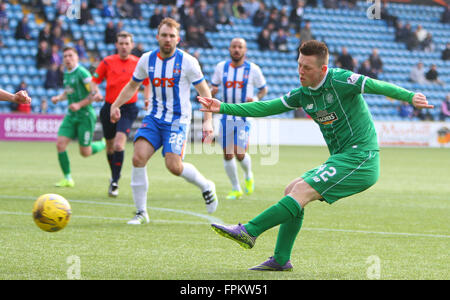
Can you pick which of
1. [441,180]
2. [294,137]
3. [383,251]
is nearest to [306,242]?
[383,251]

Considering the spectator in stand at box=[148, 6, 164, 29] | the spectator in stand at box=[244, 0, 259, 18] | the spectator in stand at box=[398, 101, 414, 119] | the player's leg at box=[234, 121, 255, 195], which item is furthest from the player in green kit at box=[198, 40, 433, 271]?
the spectator in stand at box=[244, 0, 259, 18]

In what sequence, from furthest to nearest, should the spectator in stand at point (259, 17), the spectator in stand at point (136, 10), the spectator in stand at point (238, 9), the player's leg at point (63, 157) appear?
1. the spectator in stand at point (238, 9)
2. the spectator in stand at point (259, 17)
3. the spectator in stand at point (136, 10)
4. the player's leg at point (63, 157)

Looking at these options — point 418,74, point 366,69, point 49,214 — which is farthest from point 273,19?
point 49,214

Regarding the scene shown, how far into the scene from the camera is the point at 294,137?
89.0 ft

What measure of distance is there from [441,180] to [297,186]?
390 inches

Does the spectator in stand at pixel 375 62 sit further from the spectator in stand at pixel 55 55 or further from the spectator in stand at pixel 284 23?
the spectator in stand at pixel 55 55

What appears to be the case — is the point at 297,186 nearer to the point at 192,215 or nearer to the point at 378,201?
the point at 192,215

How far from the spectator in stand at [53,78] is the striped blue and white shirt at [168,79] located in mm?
17722

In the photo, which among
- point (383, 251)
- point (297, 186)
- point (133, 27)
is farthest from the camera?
point (133, 27)

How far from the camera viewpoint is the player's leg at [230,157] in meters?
11.3

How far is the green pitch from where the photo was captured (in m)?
5.46

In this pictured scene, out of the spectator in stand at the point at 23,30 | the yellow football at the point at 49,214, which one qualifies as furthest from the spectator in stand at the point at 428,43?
the yellow football at the point at 49,214

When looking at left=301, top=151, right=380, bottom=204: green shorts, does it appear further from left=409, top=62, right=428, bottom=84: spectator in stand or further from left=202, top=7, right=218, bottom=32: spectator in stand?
left=409, top=62, right=428, bottom=84: spectator in stand

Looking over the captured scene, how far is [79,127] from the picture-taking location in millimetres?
12094
